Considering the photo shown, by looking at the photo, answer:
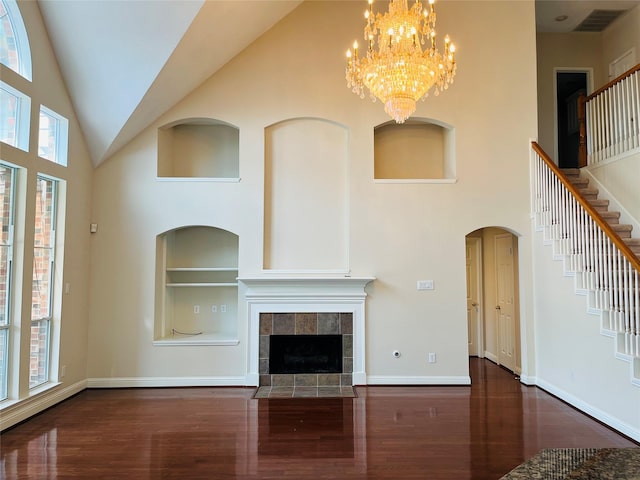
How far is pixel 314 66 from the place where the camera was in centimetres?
573

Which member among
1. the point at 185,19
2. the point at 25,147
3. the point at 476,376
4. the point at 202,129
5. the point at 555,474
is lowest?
the point at 476,376

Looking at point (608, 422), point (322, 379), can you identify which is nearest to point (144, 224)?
point (322, 379)

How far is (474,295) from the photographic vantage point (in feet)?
23.8

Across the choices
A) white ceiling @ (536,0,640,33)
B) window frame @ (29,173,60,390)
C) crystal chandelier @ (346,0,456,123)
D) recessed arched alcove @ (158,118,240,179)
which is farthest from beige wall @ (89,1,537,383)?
crystal chandelier @ (346,0,456,123)

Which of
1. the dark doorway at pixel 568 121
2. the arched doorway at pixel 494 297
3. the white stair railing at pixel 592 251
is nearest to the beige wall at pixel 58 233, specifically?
the white stair railing at pixel 592 251

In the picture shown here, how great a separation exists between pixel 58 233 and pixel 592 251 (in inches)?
244

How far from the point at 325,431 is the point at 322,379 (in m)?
1.50

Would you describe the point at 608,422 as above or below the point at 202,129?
below

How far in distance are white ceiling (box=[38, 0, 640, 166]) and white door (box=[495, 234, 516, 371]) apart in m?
4.94

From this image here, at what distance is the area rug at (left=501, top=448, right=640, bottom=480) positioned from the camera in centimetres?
114

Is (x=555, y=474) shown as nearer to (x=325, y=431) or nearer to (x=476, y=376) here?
(x=325, y=431)

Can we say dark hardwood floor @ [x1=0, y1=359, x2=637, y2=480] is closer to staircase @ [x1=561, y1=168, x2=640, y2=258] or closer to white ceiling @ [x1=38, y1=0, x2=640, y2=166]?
staircase @ [x1=561, y1=168, x2=640, y2=258]

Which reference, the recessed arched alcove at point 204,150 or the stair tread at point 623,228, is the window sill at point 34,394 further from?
the stair tread at point 623,228

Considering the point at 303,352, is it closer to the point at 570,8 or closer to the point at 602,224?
the point at 602,224
